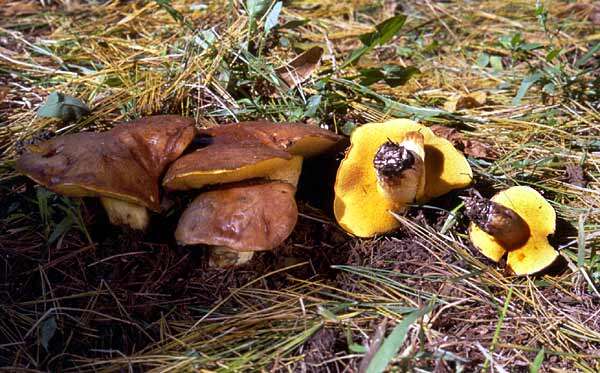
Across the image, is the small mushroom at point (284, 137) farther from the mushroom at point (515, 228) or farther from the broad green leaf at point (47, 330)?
the broad green leaf at point (47, 330)

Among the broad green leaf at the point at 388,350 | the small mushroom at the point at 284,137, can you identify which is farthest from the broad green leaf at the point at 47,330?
the broad green leaf at the point at 388,350

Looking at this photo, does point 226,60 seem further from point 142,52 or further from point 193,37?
point 142,52

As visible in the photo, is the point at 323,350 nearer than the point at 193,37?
Yes

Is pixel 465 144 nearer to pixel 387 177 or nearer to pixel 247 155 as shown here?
pixel 387 177

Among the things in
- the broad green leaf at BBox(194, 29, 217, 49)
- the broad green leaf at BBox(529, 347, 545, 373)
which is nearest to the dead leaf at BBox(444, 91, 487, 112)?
the broad green leaf at BBox(194, 29, 217, 49)

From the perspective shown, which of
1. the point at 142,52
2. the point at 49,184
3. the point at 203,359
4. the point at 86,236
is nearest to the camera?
the point at 203,359

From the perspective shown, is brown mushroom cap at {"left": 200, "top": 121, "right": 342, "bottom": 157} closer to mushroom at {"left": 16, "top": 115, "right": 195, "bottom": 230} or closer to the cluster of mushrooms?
the cluster of mushrooms

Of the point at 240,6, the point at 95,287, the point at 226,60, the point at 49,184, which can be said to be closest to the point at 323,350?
the point at 95,287

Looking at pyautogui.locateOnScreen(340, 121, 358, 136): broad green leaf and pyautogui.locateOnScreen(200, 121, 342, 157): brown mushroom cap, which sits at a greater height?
pyautogui.locateOnScreen(200, 121, 342, 157): brown mushroom cap
